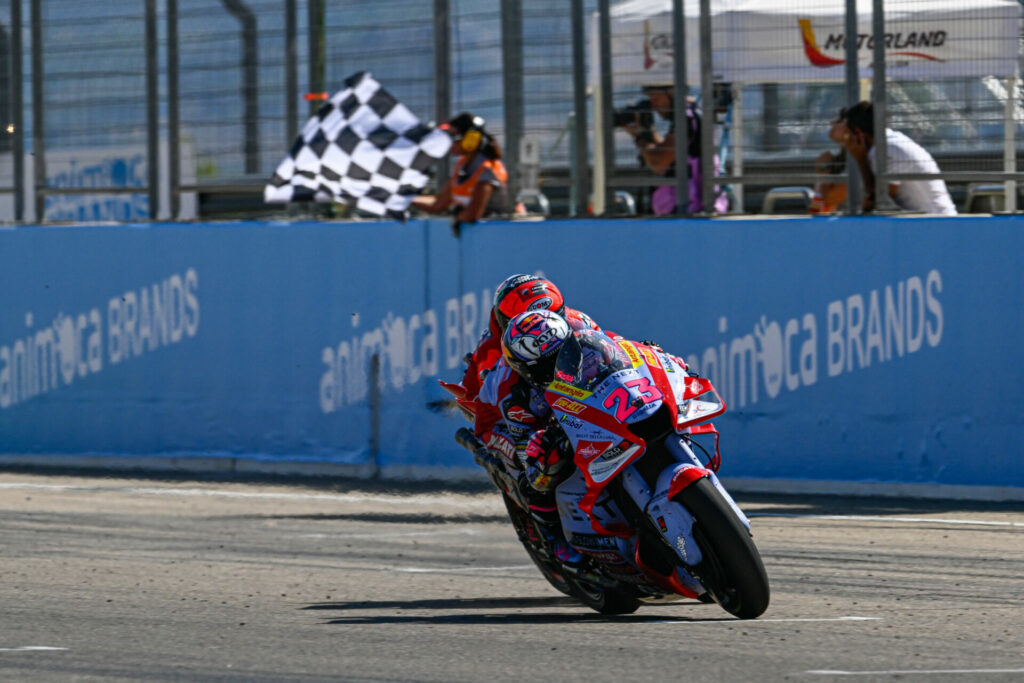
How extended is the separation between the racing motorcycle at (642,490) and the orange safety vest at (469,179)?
502cm

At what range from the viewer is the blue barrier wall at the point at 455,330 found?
9.84 m


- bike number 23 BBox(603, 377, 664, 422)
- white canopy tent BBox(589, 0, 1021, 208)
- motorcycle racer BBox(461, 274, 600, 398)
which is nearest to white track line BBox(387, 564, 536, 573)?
motorcycle racer BBox(461, 274, 600, 398)

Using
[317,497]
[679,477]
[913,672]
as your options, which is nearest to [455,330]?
[317,497]

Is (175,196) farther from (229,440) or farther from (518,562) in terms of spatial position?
(518,562)

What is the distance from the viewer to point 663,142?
36.6 ft

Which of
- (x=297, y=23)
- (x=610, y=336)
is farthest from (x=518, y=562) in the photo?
(x=297, y=23)

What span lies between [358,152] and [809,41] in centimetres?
351

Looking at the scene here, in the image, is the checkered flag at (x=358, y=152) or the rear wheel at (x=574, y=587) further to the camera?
the checkered flag at (x=358, y=152)

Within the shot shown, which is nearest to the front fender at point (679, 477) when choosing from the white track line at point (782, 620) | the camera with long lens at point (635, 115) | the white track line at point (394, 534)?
the white track line at point (782, 620)

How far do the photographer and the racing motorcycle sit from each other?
191 inches

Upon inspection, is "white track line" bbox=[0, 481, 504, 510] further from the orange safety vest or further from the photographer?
the photographer

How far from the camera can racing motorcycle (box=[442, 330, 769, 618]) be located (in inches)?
220

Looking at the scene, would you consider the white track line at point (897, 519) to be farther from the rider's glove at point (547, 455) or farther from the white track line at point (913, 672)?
the white track line at point (913, 672)

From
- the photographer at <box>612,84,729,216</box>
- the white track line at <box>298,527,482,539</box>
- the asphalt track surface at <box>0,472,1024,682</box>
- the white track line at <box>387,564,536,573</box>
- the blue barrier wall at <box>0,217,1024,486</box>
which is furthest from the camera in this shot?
the photographer at <box>612,84,729,216</box>
